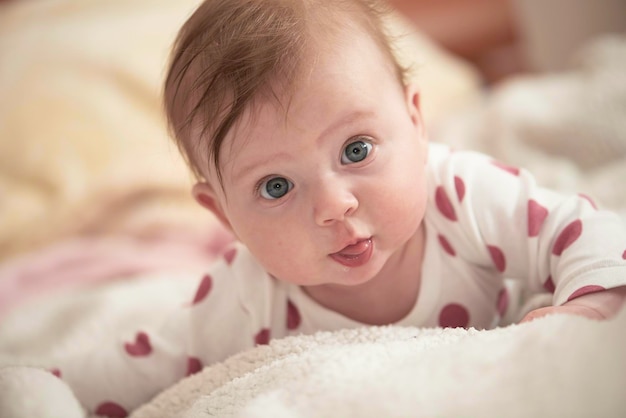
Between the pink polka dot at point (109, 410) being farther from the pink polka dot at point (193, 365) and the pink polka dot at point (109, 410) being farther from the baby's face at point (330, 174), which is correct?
the baby's face at point (330, 174)

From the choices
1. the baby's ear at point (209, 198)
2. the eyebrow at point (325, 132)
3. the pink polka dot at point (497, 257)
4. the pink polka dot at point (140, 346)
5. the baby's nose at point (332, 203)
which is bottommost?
the pink polka dot at point (140, 346)

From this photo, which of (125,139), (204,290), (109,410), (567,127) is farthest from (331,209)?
(125,139)

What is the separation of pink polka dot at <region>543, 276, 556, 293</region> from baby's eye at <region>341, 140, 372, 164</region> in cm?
32

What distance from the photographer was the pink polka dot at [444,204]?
1.01 m

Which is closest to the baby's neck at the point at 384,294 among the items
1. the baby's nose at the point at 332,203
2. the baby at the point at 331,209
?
the baby at the point at 331,209

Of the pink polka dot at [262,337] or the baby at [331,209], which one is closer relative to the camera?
the baby at [331,209]

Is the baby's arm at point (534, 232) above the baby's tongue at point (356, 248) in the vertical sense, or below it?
below

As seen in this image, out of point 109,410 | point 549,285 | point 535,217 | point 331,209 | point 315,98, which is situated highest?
point 315,98

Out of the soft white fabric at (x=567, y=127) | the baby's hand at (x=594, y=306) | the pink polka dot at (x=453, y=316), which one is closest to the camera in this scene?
the baby's hand at (x=594, y=306)

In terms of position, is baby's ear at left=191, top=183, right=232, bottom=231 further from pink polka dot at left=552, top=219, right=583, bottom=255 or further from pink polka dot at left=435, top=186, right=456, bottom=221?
pink polka dot at left=552, top=219, right=583, bottom=255

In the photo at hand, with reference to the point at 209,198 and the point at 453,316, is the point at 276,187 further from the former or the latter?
the point at 453,316

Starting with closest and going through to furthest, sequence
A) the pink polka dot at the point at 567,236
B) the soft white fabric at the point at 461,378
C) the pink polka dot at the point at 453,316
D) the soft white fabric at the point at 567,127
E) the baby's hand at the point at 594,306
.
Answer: the soft white fabric at the point at 461,378 → the baby's hand at the point at 594,306 → the pink polka dot at the point at 567,236 → the pink polka dot at the point at 453,316 → the soft white fabric at the point at 567,127

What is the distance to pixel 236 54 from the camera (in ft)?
2.71

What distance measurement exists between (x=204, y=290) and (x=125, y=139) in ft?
2.45
